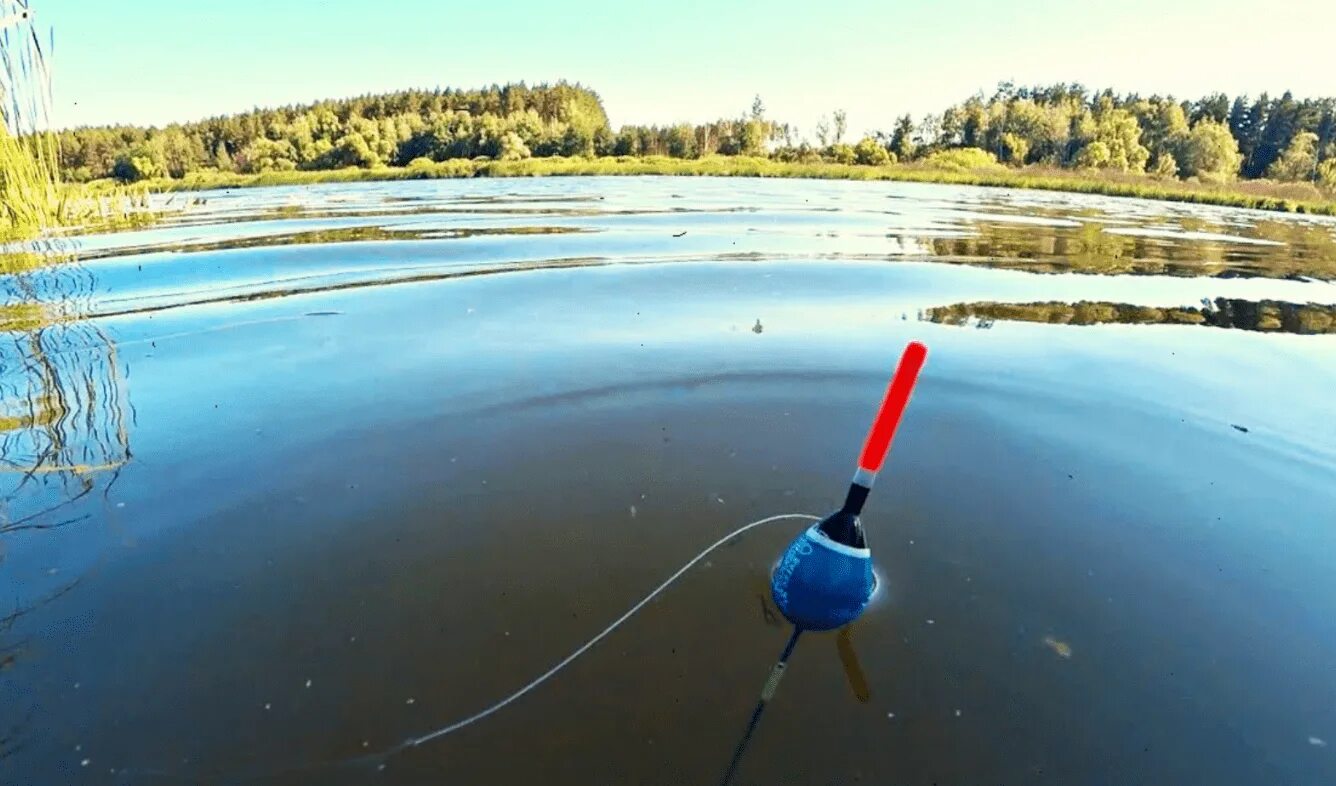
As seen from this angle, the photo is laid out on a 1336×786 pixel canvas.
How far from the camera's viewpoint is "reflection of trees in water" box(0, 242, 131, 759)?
2.87 meters

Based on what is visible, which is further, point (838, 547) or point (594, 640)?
point (594, 640)

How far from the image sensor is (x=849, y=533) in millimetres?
2439

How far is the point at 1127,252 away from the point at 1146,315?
6869mm

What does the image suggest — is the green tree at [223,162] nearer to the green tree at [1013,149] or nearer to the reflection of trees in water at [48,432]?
the reflection of trees in water at [48,432]

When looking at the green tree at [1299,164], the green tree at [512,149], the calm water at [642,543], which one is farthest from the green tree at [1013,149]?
the calm water at [642,543]

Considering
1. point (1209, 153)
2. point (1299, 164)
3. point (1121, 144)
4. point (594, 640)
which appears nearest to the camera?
point (594, 640)

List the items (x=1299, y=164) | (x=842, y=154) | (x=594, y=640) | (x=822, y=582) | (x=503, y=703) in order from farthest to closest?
(x=842, y=154), (x=1299, y=164), (x=594, y=640), (x=822, y=582), (x=503, y=703)

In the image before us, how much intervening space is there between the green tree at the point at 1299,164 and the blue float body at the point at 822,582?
89.3 m

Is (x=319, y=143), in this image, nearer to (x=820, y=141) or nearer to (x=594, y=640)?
(x=820, y=141)

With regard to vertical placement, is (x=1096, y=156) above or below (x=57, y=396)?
above

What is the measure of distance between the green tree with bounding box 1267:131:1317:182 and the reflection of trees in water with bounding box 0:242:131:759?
90.8 m

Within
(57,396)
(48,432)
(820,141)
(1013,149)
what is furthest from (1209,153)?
(48,432)

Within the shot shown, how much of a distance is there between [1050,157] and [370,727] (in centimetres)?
9465

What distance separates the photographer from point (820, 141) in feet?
302
